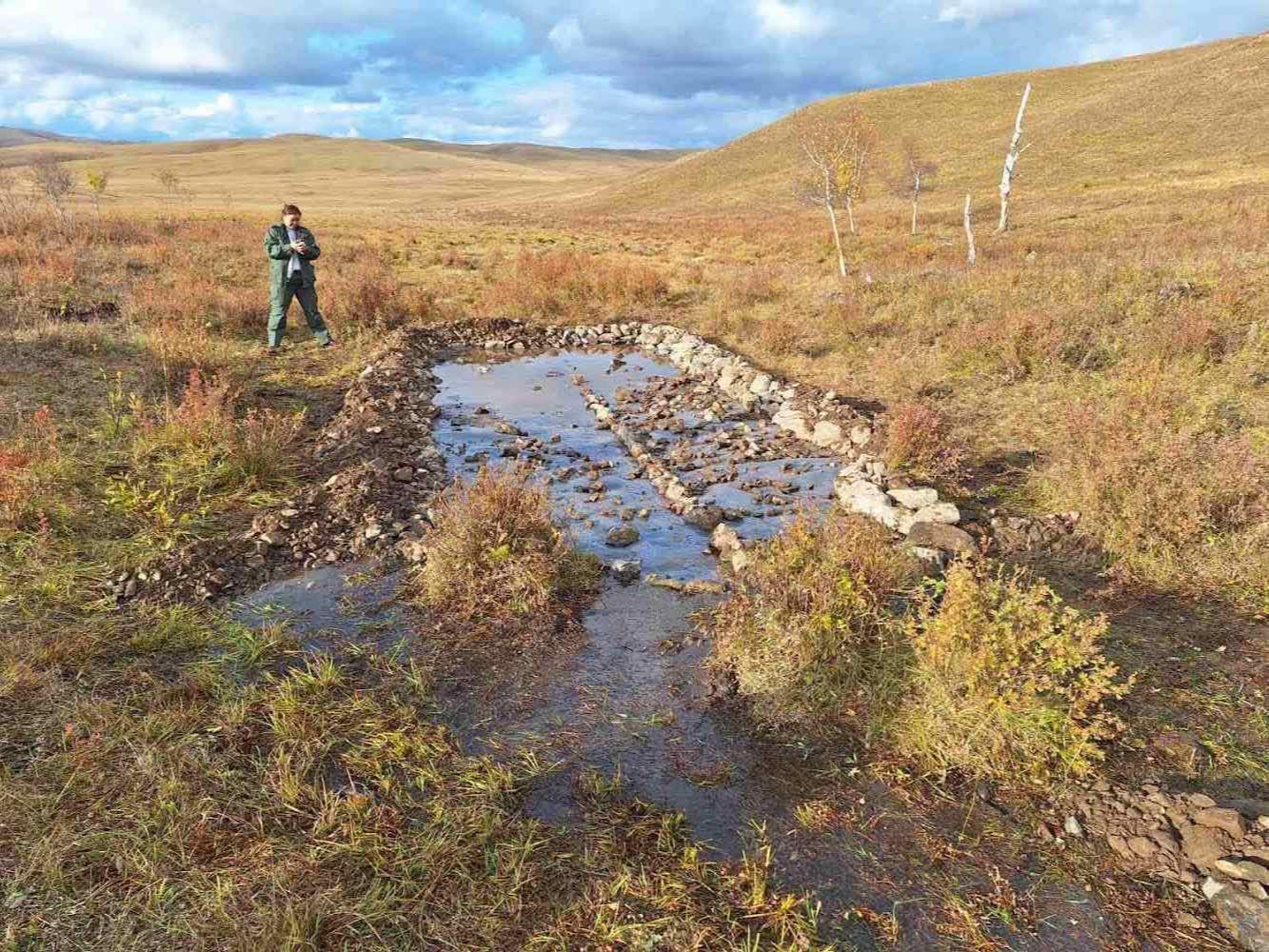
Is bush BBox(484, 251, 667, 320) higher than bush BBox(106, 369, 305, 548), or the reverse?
bush BBox(484, 251, 667, 320)

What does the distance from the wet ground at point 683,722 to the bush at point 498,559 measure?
0.35 m

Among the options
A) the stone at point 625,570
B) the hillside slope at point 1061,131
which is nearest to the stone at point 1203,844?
the stone at point 625,570

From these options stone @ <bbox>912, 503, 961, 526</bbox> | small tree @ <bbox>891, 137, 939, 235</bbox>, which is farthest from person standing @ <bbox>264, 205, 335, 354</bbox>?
small tree @ <bbox>891, 137, 939, 235</bbox>

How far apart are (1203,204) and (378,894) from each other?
1435 inches

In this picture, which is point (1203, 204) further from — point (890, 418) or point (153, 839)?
point (153, 839)

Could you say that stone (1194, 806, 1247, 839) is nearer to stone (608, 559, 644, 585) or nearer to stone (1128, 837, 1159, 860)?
stone (1128, 837, 1159, 860)

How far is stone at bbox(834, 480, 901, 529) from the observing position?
6750mm

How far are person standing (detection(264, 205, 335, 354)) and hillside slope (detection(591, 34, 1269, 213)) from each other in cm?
4383

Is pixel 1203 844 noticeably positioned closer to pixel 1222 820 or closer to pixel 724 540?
pixel 1222 820

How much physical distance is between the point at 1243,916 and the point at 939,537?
11.5 ft

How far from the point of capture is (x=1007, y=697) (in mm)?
3854

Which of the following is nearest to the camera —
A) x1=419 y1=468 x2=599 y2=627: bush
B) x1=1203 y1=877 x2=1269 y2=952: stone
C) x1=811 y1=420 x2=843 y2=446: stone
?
x1=1203 y1=877 x2=1269 y2=952: stone

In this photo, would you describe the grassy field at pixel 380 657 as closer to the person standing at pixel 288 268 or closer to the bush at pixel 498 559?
the person standing at pixel 288 268

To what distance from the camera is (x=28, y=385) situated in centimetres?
926
